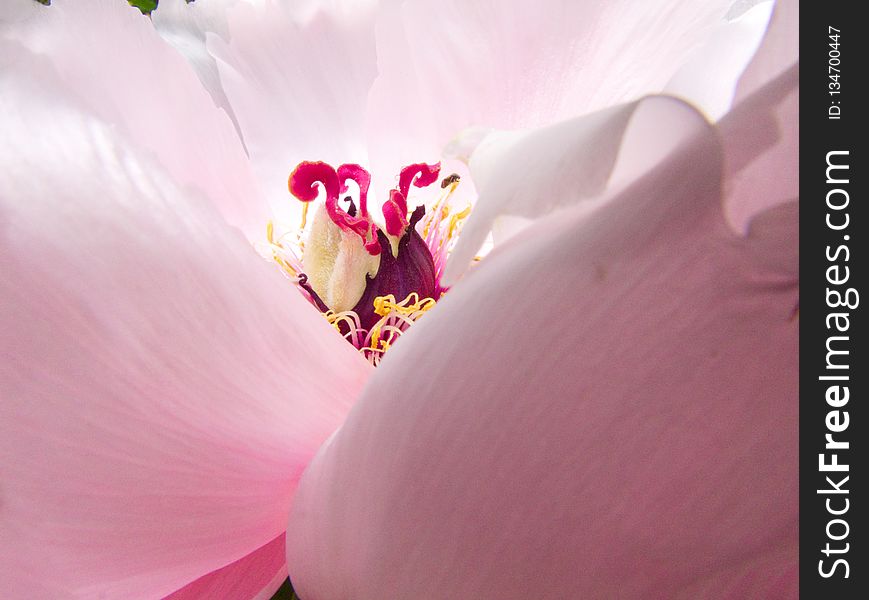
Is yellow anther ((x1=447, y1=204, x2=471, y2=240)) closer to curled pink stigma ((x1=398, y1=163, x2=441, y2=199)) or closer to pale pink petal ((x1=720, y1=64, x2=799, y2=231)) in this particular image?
curled pink stigma ((x1=398, y1=163, x2=441, y2=199))

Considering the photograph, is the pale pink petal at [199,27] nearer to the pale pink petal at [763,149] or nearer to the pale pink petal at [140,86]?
the pale pink petal at [140,86]

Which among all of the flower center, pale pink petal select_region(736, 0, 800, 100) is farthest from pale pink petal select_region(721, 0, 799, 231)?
the flower center

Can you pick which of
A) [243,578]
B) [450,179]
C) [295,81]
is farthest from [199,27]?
[243,578]

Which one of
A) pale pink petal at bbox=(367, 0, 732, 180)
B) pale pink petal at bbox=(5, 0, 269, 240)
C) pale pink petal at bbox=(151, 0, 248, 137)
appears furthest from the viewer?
pale pink petal at bbox=(151, 0, 248, 137)

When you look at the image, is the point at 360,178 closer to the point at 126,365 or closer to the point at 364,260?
the point at 364,260
